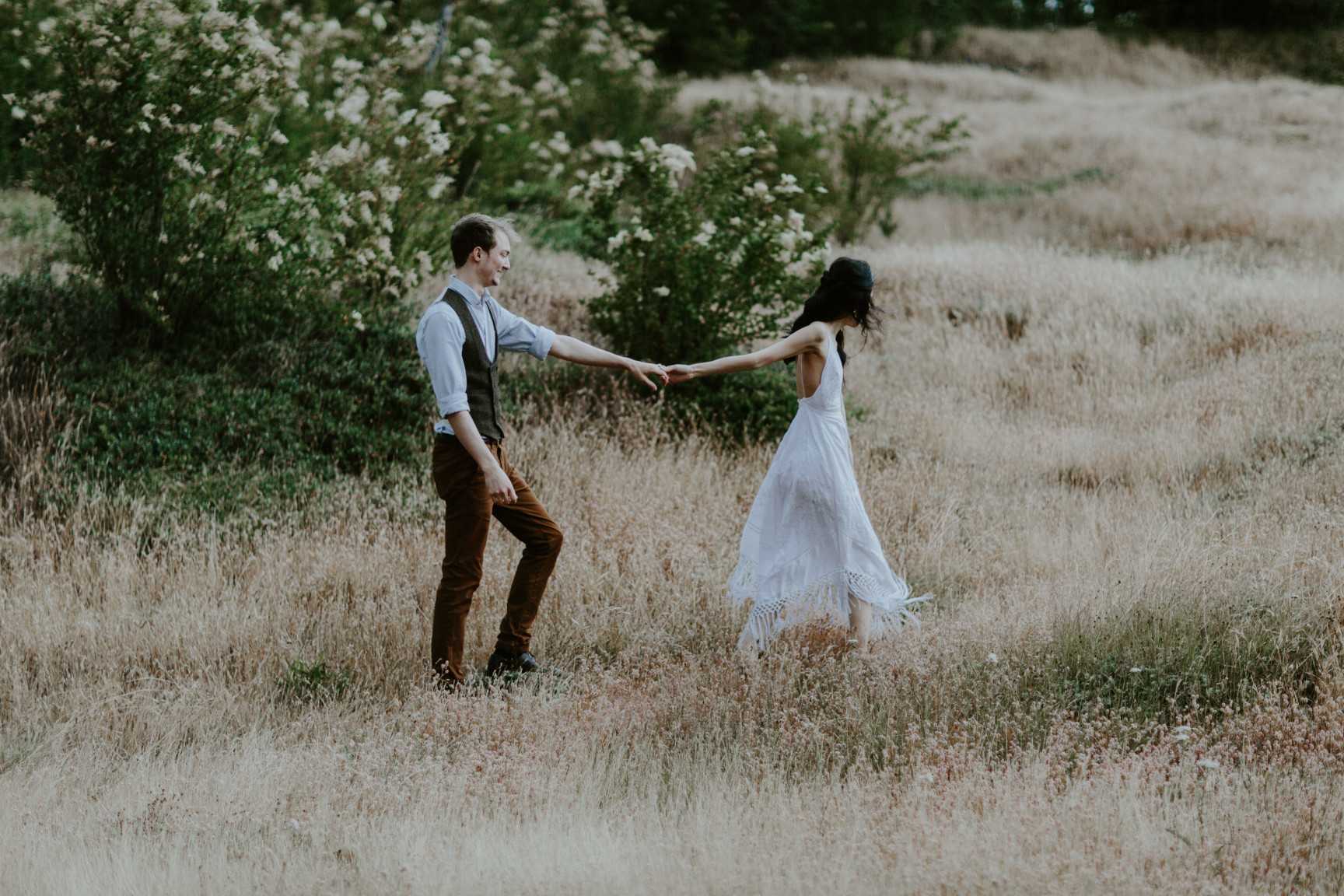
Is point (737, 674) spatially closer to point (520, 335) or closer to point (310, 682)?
point (520, 335)

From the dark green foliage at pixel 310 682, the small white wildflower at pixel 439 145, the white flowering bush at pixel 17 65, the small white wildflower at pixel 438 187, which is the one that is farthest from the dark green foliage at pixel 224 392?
the white flowering bush at pixel 17 65

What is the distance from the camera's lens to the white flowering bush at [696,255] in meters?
7.89

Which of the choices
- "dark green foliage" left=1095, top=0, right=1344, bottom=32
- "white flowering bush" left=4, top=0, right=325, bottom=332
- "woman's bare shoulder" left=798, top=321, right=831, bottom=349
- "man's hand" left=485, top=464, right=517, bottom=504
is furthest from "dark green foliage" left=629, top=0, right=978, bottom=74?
"man's hand" left=485, top=464, right=517, bottom=504

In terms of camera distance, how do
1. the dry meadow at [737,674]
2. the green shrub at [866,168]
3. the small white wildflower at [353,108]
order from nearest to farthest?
the dry meadow at [737,674] < the small white wildflower at [353,108] < the green shrub at [866,168]

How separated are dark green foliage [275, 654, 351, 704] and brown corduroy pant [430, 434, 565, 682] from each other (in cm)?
55

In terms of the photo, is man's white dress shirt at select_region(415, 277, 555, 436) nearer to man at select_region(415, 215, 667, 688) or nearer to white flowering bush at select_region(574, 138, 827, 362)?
man at select_region(415, 215, 667, 688)

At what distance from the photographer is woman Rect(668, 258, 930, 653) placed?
179 inches

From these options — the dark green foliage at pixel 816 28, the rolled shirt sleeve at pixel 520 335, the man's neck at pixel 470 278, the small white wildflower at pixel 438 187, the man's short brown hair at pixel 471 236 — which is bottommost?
the rolled shirt sleeve at pixel 520 335

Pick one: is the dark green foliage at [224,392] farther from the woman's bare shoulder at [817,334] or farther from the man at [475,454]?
the woman's bare shoulder at [817,334]

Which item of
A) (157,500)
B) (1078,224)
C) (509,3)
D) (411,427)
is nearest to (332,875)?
(157,500)

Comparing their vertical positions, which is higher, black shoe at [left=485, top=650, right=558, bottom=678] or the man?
the man

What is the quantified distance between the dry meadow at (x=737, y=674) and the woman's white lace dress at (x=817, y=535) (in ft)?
0.60

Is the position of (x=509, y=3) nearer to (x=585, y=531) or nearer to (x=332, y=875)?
(x=585, y=531)

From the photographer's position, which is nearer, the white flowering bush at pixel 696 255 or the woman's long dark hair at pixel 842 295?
the woman's long dark hair at pixel 842 295
